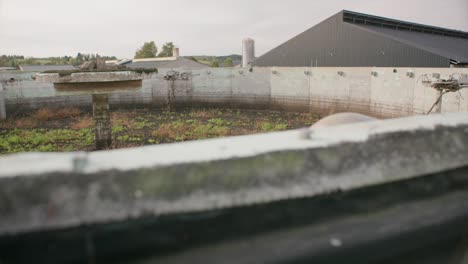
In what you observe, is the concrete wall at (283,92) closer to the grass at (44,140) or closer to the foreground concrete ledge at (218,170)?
the grass at (44,140)

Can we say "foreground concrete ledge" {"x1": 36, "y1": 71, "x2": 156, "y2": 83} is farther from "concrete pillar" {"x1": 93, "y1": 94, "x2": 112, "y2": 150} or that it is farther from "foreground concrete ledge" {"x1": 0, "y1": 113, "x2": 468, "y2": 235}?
"foreground concrete ledge" {"x1": 0, "y1": 113, "x2": 468, "y2": 235}

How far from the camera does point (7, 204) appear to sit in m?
1.19

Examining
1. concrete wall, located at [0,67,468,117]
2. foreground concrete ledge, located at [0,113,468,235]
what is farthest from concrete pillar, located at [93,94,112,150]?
foreground concrete ledge, located at [0,113,468,235]

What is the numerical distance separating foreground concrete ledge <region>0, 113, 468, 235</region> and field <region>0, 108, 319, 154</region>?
37.6 feet

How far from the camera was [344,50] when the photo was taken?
2383 centimetres

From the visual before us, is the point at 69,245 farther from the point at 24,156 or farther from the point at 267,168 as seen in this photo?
the point at 267,168

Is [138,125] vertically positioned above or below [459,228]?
below

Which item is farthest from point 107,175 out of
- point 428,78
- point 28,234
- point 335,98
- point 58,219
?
point 335,98

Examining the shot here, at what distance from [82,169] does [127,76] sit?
1157 centimetres

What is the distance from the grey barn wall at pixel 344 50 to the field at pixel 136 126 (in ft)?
21.6

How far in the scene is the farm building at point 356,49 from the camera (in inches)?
818

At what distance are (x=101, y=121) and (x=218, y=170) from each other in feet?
37.3

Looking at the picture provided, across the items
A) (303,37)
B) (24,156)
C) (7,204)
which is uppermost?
(303,37)

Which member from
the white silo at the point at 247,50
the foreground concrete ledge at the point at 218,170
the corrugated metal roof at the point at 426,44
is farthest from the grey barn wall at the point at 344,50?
the foreground concrete ledge at the point at 218,170
